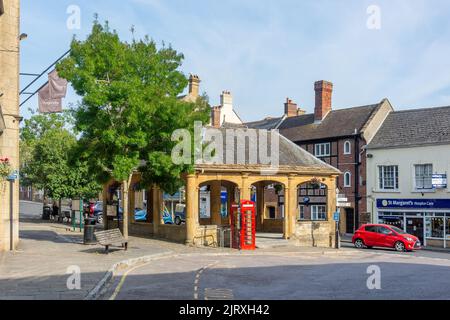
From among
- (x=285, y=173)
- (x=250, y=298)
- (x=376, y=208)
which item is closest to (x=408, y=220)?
(x=376, y=208)

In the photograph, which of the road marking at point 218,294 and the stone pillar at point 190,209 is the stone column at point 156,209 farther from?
the road marking at point 218,294

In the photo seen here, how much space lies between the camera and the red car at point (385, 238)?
109 ft

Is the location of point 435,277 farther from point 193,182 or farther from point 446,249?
point 446,249

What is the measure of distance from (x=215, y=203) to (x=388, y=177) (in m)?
18.1

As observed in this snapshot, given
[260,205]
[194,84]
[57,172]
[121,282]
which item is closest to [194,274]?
[121,282]

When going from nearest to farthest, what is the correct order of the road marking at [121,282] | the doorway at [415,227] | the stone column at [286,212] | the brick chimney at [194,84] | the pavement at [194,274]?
the road marking at [121,282] < the pavement at [194,274] < the stone column at [286,212] < the doorway at [415,227] < the brick chimney at [194,84]

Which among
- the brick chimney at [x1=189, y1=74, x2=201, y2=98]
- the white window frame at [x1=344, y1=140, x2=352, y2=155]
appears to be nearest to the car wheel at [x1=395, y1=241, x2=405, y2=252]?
the white window frame at [x1=344, y1=140, x2=352, y2=155]

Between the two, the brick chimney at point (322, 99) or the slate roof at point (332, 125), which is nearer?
the slate roof at point (332, 125)

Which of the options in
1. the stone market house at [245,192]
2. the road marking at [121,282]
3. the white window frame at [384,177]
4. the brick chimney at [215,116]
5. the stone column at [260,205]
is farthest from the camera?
the brick chimney at [215,116]

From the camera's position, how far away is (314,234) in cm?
3112

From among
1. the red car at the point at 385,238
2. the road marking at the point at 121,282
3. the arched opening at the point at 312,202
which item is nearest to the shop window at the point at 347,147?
the arched opening at the point at 312,202

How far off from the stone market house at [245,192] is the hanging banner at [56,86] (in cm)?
715
